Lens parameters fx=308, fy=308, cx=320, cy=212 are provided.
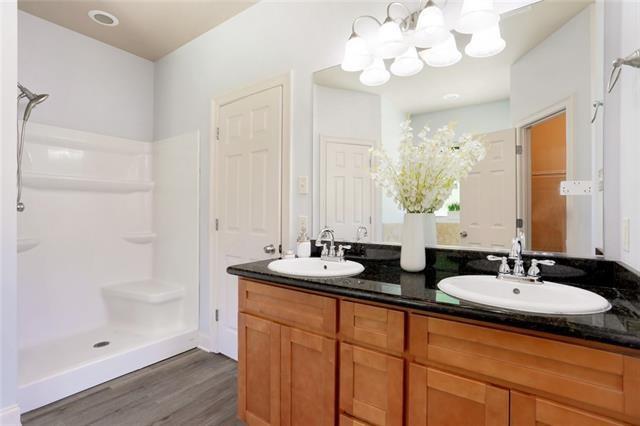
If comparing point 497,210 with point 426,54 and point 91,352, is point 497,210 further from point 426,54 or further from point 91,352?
point 91,352

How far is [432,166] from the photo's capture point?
1.44 m

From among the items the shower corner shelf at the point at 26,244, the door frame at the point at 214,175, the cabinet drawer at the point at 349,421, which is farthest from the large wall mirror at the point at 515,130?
the shower corner shelf at the point at 26,244

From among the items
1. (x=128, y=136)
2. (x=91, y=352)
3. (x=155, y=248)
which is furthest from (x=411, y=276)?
(x=128, y=136)

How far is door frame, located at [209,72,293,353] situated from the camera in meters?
2.09

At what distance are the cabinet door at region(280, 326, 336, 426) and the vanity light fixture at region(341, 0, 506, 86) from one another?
4.63 feet

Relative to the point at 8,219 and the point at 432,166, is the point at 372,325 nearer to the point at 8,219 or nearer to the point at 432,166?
the point at 432,166

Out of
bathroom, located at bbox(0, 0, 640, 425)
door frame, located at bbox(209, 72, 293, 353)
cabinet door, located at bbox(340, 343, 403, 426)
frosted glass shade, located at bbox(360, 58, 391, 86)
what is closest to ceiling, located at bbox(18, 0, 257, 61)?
bathroom, located at bbox(0, 0, 640, 425)

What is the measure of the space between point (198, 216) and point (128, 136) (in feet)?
3.89

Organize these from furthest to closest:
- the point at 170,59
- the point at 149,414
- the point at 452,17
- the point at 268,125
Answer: the point at 170,59
the point at 268,125
the point at 149,414
the point at 452,17

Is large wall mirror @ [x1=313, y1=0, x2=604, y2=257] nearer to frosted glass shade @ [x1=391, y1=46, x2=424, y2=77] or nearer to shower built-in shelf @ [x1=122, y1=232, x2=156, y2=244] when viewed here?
frosted glass shade @ [x1=391, y1=46, x2=424, y2=77]

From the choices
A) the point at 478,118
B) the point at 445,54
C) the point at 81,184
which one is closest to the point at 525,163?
the point at 478,118

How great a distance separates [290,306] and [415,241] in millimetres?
653

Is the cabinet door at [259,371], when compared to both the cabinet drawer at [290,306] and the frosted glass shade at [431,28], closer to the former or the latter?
the cabinet drawer at [290,306]

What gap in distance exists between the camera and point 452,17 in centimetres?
152
